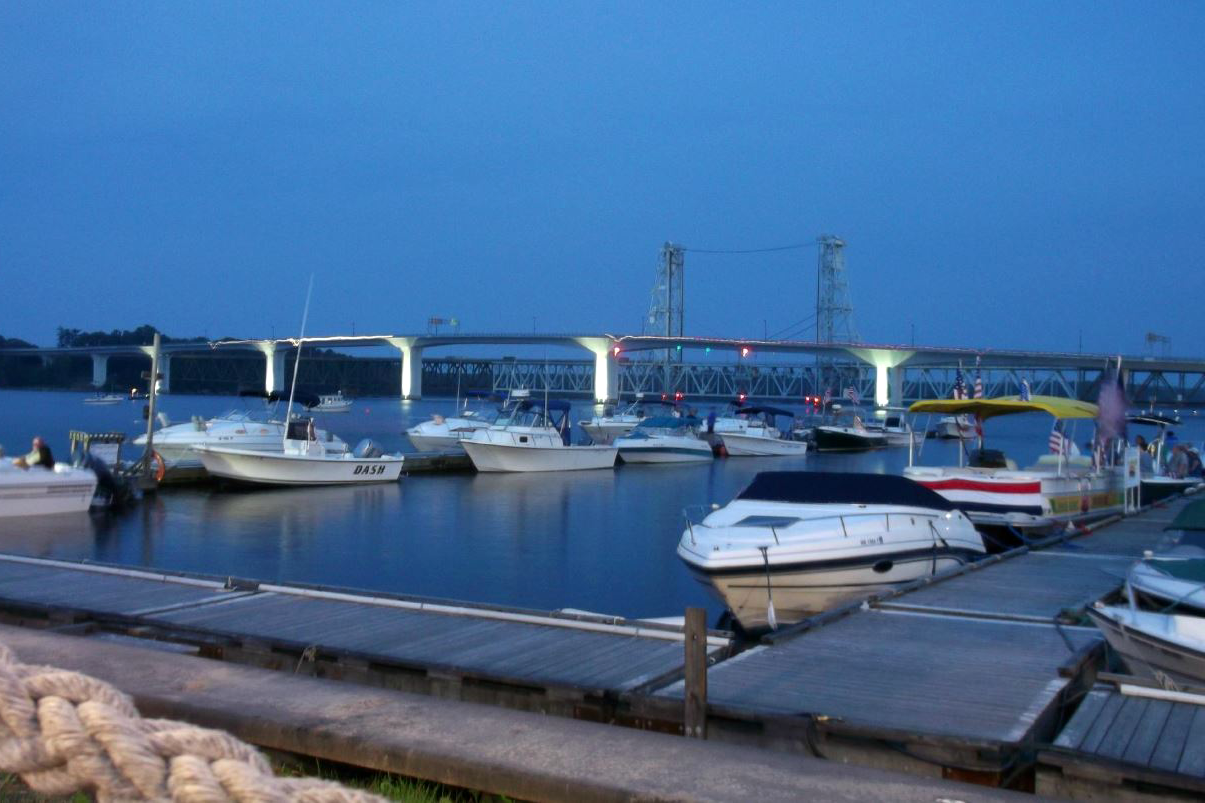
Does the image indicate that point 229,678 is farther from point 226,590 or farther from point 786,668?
point 226,590

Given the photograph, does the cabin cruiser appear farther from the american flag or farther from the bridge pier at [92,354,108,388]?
the bridge pier at [92,354,108,388]

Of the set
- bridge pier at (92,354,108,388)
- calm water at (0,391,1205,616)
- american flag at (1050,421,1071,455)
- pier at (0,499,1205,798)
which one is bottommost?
calm water at (0,391,1205,616)

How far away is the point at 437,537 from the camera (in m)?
27.2

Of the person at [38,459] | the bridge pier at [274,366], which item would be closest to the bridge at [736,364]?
the bridge pier at [274,366]

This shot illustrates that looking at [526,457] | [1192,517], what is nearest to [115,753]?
[1192,517]

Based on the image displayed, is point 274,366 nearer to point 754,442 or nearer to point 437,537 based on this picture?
point 754,442

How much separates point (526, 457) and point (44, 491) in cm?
2046

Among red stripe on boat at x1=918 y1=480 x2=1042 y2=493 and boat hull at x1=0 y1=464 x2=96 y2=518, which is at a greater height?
red stripe on boat at x1=918 y1=480 x2=1042 y2=493

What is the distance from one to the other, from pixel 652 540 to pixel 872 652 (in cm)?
1768

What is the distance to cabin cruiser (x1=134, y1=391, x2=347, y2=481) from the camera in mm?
36500

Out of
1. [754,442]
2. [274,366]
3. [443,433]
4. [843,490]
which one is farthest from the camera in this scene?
[274,366]

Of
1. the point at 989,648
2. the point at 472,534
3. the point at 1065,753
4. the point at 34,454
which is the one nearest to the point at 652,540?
the point at 472,534

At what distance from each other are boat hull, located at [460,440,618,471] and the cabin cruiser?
551cm

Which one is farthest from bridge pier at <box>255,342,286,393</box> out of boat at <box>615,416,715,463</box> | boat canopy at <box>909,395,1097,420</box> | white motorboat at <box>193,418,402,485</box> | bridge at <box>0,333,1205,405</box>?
boat canopy at <box>909,395,1097,420</box>
